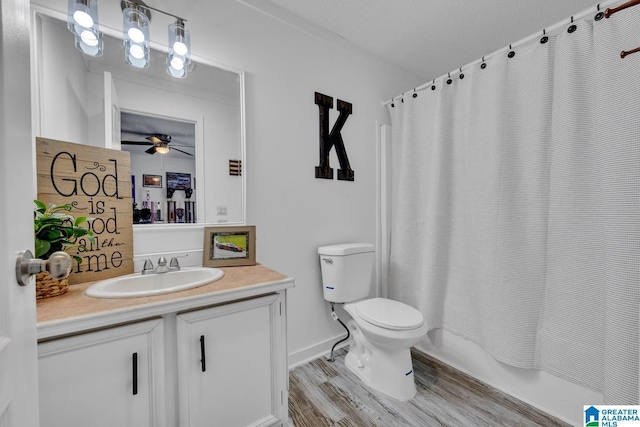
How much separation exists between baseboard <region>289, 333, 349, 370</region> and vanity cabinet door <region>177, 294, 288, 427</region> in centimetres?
61

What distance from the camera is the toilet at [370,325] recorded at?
150cm

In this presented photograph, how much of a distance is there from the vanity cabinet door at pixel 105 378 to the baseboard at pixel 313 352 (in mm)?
1010

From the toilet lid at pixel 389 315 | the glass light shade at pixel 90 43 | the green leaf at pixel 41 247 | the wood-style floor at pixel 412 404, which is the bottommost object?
the wood-style floor at pixel 412 404

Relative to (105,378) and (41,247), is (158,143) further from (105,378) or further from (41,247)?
(105,378)

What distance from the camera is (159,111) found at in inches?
52.9

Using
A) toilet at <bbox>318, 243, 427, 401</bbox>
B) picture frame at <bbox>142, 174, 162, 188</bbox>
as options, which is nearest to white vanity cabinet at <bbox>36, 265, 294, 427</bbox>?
picture frame at <bbox>142, 174, 162, 188</bbox>

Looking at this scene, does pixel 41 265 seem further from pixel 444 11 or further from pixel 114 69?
pixel 444 11

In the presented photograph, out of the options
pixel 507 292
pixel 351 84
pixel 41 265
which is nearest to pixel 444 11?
pixel 351 84

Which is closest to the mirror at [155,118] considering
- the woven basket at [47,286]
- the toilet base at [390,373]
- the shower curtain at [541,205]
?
the woven basket at [47,286]

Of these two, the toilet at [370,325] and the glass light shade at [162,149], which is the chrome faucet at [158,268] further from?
the toilet at [370,325]

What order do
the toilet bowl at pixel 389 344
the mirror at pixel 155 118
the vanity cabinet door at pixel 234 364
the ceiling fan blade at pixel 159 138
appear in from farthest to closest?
1. the toilet bowl at pixel 389 344
2. the ceiling fan blade at pixel 159 138
3. the mirror at pixel 155 118
4. the vanity cabinet door at pixel 234 364

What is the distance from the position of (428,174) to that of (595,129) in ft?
2.86

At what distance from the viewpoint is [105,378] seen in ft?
2.73

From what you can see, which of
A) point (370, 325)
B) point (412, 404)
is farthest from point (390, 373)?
point (370, 325)
